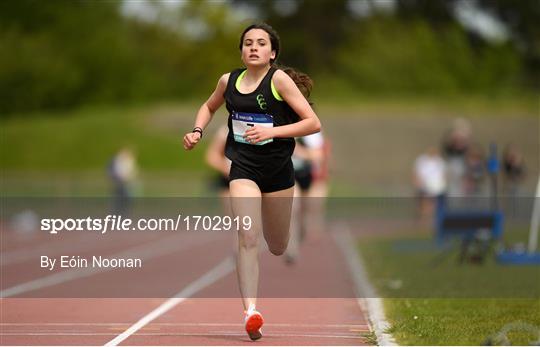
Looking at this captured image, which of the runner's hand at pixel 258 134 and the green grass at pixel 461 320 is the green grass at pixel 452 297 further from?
the runner's hand at pixel 258 134

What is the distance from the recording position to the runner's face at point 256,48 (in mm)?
8602

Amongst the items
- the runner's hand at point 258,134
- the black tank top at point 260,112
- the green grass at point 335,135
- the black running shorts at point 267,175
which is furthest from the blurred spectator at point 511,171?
the runner's hand at point 258,134

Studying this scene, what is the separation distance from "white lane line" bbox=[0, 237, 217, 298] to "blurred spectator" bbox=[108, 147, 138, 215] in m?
7.29

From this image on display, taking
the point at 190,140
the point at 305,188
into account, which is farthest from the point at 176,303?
the point at 305,188

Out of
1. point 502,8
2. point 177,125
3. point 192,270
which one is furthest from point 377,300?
point 502,8

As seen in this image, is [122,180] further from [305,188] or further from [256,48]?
[256,48]

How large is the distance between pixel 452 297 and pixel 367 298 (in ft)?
2.64

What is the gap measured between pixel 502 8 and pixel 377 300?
71.0 m

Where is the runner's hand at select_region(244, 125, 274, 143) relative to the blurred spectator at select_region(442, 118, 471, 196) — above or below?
below

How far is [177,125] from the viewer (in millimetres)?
56031

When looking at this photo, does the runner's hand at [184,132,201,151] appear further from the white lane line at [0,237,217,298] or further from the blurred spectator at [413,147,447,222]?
the blurred spectator at [413,147,447,222]

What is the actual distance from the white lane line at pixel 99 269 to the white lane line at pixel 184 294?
139 cm

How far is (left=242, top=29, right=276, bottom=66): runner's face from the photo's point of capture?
28.2 feet

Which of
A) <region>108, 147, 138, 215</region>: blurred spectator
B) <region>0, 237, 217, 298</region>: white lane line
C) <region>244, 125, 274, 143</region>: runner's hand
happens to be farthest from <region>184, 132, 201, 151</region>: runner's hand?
<region>108, 147, 138, 215</region>: blurred spectator
